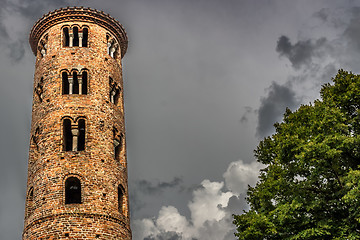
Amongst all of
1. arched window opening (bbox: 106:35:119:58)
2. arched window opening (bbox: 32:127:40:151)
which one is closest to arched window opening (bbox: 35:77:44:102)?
arched window opening (bbox: 32:127:40:151)

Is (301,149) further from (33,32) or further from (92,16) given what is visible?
(33,32)

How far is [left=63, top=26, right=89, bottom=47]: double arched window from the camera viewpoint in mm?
28266

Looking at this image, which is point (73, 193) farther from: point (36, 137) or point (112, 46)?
point (112, 46)

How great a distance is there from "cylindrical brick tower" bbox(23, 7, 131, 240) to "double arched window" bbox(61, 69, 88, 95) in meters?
0.06

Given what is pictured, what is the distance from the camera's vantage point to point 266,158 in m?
22.6

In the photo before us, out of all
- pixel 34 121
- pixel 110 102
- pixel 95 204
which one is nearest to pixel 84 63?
pixel 110 102

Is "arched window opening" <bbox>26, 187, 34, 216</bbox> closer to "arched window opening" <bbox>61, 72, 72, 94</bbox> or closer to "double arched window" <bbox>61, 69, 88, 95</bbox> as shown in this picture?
"double arched window" <bbox>61, 69, 88, 95</bbox>

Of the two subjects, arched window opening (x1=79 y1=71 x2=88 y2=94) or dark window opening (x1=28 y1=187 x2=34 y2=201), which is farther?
arched window opening (x1=79 y1=71 x2=88 y2=94)

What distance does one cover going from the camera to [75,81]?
27188mm

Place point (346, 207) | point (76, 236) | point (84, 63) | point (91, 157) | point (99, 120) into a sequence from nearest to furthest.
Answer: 1. point (346, 207)
2. point (76, 236)
3. point (91, 157)
4. point (99, 120)
5. point (84, 63)

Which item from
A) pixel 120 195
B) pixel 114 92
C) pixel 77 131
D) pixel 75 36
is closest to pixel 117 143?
pixel 77 131

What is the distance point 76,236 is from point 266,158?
9.89m

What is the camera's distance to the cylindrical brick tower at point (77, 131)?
Answer: 72.8 feet

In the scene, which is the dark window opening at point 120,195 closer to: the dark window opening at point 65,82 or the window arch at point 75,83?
the window arch at point 75,83
